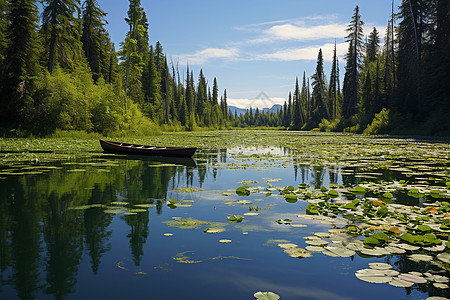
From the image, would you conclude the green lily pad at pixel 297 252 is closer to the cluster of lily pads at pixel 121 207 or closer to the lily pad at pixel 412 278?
the lily pad at pixel 412 278

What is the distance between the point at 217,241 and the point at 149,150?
1067 cm

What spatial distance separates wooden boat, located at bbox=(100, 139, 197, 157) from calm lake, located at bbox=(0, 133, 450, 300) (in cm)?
538

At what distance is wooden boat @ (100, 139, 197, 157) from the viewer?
13.2 meters

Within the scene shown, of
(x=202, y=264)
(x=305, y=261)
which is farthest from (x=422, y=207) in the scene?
(x=202, y=264)

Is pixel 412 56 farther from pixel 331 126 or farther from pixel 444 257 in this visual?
pixel 444 257

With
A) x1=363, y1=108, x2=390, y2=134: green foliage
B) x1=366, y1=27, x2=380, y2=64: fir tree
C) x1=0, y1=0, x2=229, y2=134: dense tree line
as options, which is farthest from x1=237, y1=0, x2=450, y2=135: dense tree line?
x1=0, y1=0, x2=229, y2=134: dense tree line

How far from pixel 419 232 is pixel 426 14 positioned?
132 ft

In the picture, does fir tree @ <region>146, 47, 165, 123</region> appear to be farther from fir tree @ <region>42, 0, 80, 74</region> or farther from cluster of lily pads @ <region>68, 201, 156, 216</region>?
cluster of lily pads @ <region>68, 201, 156, 216</region>

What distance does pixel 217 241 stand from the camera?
12.8ft

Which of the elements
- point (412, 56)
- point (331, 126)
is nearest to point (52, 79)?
point (412, 56)

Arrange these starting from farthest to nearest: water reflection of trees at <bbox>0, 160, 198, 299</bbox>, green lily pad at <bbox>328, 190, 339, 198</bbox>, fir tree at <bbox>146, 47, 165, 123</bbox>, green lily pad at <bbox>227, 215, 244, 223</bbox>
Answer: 1. fir tree at <bbox>146, 47, 165, 123</bbox>
2. green lily pad at <bbox>328, 190, 339, 198</bbox>
3. green lily pad at <bbox>227, 215, 244, 223</bbox>
4. water reflection of trees at <bbox>0, 160, 198, 299</bbox>

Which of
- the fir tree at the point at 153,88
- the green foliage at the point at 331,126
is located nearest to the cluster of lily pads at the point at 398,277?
the fir tree at the point at 153,88

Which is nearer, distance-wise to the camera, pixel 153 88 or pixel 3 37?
pixel 3 37

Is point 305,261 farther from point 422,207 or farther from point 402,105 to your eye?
point 402,105
